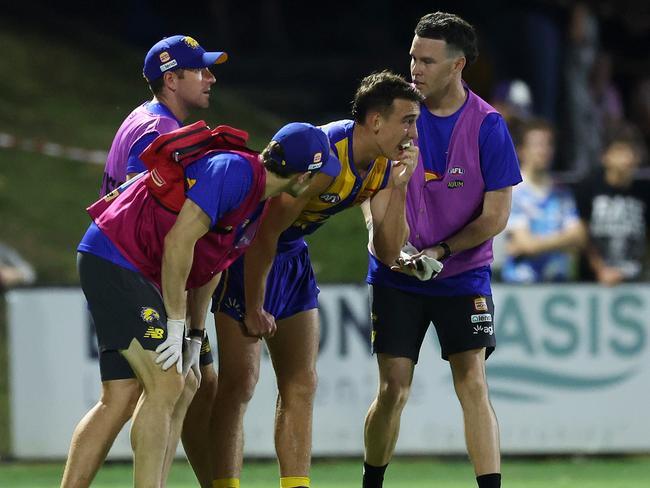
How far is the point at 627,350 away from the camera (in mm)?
12352

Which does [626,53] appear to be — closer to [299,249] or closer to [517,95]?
[517,95]

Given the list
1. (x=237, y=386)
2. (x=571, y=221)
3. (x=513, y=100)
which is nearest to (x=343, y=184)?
(x=237, y=386)

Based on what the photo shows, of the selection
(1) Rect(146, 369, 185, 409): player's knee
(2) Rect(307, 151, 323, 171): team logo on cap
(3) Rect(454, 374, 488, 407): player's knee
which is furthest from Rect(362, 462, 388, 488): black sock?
(2) Rect(307, 151, 323, 171): team logo on cap

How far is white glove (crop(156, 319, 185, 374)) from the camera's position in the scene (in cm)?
774

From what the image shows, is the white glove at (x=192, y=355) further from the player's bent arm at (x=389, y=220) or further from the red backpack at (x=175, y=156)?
the player's bent arm at (x=389, y=220)

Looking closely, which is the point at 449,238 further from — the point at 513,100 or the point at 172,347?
the point at 513,100

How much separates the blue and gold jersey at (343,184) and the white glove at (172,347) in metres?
1.02

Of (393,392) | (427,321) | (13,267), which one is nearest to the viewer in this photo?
(393,392)

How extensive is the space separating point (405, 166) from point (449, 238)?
61 cm

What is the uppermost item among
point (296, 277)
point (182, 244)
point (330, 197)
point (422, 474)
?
point (330, 197)

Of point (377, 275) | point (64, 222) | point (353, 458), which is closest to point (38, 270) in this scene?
point (64, 222)

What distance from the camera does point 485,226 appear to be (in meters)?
8.66

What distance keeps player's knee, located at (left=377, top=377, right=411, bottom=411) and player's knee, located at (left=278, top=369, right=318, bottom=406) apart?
43 cm

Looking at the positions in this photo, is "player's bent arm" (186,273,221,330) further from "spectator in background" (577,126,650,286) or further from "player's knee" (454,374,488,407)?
"spectator in background" (577,126,650,286)
